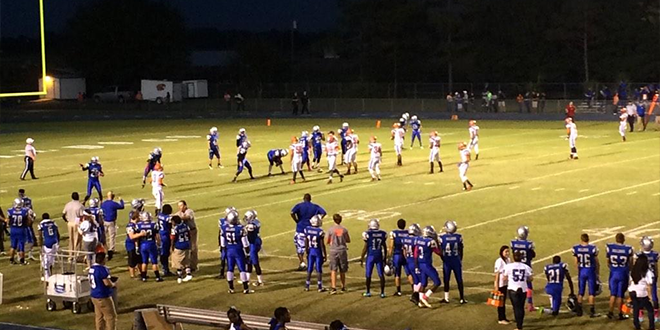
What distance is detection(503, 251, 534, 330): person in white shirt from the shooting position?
15438mm

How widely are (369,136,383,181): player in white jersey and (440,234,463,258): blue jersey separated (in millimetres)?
15438

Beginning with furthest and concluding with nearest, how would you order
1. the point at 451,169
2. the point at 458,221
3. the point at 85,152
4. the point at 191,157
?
the point at 85,152 < the point at 191,157 < the point at 451,169 < the point at 458,221

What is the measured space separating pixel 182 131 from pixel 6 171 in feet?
61.1

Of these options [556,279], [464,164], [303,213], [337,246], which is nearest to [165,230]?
[303,213]

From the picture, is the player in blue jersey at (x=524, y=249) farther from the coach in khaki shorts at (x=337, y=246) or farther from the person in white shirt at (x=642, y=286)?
the coach in khaki shorts at (x=337, y=246)

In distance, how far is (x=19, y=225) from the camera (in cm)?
2125

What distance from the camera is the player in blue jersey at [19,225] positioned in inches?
830

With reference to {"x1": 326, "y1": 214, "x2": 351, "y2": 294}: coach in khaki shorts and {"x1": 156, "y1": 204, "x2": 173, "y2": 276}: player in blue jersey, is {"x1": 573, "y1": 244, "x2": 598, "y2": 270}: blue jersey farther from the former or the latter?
{"x1": 156, "y1": 204, "x2": 173, "y2": 276}: player in blue jersey

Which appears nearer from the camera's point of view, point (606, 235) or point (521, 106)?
point (606, 235)

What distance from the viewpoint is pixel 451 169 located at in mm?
35781

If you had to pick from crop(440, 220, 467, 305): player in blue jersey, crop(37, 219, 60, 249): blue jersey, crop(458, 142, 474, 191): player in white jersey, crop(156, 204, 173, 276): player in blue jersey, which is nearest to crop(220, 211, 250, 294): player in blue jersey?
crop(156, 204, 173, 276): player in blue jersey

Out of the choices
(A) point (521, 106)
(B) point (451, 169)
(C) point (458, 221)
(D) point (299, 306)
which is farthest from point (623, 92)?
(D) point (299, 306)

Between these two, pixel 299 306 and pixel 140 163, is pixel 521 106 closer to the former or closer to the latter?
pixel 140 163

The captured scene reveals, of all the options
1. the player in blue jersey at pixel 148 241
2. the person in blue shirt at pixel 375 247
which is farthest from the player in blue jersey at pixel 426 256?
the player in blue jersey at pixel 148 241
